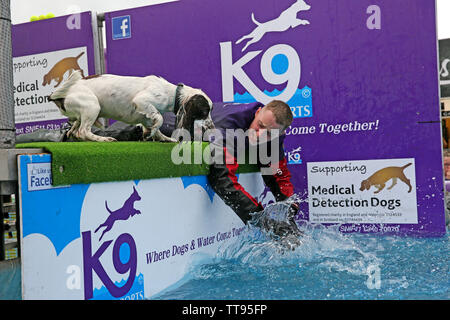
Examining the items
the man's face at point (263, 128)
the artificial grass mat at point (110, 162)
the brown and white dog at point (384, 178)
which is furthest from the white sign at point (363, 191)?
the artificial grass mat at point (110, 162)

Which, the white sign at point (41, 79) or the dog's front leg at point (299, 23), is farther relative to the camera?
the white sign at point (41, 79)

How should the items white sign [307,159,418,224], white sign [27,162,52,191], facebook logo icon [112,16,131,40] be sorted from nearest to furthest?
white sign [27,162,52,191]
white sign [307,159,418,224]
facebook logo icon [112,16,131,40]

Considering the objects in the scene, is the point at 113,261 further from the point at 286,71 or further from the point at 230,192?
the point at 286,71

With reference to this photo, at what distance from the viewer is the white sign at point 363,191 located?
286 cm

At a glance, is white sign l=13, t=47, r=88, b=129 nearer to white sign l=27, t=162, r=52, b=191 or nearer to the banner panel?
the banner panel

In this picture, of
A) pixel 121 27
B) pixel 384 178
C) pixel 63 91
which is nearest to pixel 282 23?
pixel 384 178

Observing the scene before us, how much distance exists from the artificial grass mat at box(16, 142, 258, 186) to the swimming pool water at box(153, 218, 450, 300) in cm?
45

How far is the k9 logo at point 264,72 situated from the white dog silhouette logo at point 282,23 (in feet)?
0.37

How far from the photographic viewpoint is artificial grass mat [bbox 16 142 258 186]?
1.30 metres

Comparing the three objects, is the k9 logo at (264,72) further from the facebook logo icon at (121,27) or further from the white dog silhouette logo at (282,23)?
the facebook logo icon at (121,27)

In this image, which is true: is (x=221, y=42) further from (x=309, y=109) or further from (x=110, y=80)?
(x=110, y=80)

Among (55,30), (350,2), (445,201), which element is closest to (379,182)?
(445,201)

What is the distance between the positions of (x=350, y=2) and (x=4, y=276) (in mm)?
2649

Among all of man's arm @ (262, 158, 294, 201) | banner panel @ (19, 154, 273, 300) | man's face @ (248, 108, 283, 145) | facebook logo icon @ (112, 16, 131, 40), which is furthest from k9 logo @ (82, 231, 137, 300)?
facebook logo icon @ (112, 16, 131, 40)
